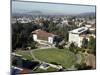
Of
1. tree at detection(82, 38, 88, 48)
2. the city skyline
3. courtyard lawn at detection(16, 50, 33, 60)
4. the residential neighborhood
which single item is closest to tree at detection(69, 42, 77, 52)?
the residential neighborhood

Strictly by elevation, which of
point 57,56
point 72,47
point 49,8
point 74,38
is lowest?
point 57,56

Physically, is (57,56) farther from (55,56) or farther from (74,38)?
(74,38)

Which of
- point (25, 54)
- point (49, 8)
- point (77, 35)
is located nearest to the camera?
point (25, 54)

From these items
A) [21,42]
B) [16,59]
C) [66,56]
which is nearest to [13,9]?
[21,42]

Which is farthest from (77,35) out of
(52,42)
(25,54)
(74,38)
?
(25,54)

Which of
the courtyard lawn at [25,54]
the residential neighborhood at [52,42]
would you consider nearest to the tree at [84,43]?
the residential neighborhood at [52,42]
